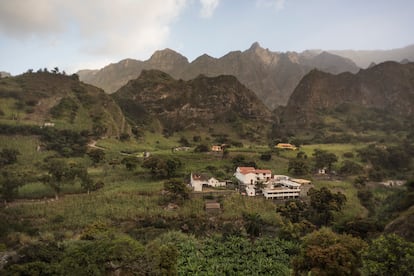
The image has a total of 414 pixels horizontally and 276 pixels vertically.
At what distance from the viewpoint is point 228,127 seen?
10444cm

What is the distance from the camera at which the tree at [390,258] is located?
15648 mm

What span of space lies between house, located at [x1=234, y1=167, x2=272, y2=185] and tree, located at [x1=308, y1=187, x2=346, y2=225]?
10.4 metres

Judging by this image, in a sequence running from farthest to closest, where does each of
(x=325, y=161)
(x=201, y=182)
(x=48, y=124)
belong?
(x=48, y=124)
(x=325, y=161)
(x=201, y=182)

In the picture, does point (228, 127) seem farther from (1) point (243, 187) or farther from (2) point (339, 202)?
(2) point (339, 202)

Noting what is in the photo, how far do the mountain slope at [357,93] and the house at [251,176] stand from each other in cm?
7436

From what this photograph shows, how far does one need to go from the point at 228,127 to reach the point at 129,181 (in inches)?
2357

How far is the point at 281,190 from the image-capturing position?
4594 centimetres

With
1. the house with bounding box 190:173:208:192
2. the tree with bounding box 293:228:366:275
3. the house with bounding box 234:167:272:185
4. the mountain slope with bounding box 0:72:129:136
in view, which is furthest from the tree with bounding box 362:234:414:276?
the mountain slope with bounding box 0:72:129:136

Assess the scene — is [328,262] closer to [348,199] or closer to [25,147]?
[348,199]

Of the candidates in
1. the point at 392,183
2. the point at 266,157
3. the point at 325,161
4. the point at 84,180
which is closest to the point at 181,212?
the point at 84,180

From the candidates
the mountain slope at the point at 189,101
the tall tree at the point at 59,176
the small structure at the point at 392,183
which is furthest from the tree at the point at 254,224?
the mountain slope at the point at 189,101

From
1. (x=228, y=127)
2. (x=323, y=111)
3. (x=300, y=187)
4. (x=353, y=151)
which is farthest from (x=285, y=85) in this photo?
Result: (x=300, y=187)

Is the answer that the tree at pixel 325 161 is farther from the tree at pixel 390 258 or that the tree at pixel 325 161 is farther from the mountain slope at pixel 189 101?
the mountain slope at pixel 189 101

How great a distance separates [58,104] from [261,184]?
5348 cm
